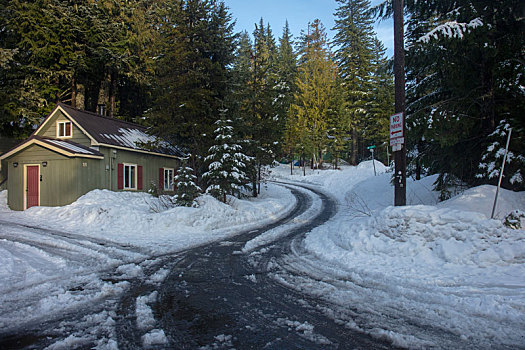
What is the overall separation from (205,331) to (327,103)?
1267 inches

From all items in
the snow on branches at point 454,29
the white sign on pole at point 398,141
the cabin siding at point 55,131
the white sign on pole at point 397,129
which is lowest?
the white sign on pole at point 398,141

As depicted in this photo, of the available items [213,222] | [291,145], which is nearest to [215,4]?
[213,222]

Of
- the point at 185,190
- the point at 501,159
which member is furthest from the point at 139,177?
the point at 501,159

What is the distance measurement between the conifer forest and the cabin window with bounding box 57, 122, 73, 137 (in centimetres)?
425

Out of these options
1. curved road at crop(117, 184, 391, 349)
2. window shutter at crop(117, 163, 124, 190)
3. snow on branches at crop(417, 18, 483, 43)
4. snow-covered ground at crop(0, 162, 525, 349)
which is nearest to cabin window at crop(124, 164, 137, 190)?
window shutter at crop(117, 163, 124, 190)

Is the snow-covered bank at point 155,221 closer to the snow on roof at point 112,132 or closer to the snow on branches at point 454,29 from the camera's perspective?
the snow on roof at point 112,132

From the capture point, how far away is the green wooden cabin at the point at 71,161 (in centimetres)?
1569

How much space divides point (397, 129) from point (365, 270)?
3.97 m

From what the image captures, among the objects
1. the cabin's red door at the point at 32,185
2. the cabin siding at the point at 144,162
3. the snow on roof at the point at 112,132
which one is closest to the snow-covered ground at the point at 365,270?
the cabin's red door at the point at 32,185

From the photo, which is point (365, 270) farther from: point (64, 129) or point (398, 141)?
point (64, 129)

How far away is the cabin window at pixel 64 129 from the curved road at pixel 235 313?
1552cm

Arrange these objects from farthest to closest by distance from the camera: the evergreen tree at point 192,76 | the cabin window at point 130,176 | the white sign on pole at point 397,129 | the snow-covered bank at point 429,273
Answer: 1. the cabin window at point 130,176
2. the evergreen tree at point 192,76
3. the white sign on pole at point 397,129
4. the snow-covered bank at point 429,273

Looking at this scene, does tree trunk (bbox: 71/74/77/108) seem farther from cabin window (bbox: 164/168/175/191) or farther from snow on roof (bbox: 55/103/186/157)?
cabin window (bbox: 164/168/175/191)

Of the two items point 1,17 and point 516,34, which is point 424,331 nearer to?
point 516,34
